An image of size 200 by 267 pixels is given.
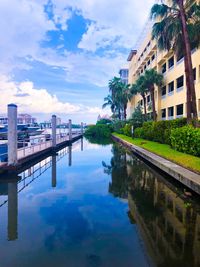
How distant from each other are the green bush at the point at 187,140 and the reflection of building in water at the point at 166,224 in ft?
18.4

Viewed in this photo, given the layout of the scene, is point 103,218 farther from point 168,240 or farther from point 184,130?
point 184,130

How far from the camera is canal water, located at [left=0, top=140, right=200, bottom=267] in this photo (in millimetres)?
4828

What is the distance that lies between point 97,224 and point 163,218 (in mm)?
1722

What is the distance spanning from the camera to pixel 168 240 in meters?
5.58

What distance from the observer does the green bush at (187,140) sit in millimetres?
15119

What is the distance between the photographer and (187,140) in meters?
16.4

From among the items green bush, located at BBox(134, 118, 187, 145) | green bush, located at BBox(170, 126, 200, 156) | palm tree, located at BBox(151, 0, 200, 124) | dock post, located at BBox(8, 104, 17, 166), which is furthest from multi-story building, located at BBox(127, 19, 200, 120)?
dock post, located at BBox(8, 104, 17, 166)

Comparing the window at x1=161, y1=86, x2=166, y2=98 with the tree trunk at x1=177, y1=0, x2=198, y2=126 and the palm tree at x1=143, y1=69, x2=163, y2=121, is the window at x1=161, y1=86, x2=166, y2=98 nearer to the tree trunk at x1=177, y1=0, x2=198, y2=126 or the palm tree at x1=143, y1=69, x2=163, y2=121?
the palm tree at x1=143, y1=69, x2=163, y2=121

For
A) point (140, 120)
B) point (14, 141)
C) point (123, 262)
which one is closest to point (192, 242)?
point (123, 262)

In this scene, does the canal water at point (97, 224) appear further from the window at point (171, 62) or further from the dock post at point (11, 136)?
the window at point (171, 62)

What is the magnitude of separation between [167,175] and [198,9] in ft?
46.2

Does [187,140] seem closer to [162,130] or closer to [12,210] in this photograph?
[162,130]

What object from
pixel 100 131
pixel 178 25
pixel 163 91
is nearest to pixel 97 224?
pixel 178 25

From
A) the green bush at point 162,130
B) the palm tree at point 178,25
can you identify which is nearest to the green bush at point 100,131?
the green bush at point 162,130
